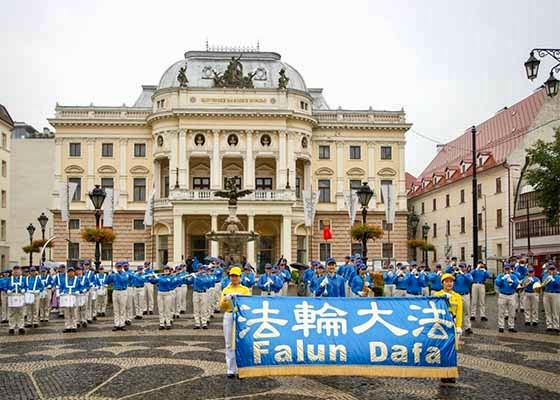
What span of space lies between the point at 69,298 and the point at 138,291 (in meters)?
3.96

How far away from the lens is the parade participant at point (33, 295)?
20.7m

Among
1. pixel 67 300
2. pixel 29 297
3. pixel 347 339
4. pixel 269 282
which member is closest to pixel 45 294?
pixel 29 297

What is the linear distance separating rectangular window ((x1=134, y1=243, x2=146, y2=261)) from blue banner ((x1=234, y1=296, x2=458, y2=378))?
5287cm

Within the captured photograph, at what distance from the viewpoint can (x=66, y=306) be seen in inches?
786

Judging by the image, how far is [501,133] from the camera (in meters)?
62.5

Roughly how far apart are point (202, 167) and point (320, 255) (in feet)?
44.9

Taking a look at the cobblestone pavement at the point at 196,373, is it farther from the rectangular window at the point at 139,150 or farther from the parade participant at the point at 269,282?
the rectangular window at the point at 139,150

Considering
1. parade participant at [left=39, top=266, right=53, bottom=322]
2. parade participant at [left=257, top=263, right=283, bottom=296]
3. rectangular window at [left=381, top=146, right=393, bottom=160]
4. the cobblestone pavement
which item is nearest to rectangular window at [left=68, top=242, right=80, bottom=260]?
rectangular window at [left=381, top=146, right=393, bottom=160]

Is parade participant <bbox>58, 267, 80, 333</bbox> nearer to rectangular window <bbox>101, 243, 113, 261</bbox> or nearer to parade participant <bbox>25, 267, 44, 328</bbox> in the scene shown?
parade participant <bbox>25, 267, 44, 328</bbox>

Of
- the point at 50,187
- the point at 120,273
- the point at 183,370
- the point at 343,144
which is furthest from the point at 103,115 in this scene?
the point at 183,370

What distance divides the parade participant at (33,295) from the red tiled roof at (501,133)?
1697 inches

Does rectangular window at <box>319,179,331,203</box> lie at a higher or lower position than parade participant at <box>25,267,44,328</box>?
higher

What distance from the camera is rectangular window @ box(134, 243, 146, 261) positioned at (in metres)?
62.4

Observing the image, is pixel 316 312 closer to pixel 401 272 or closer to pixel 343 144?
pixel 401 272
